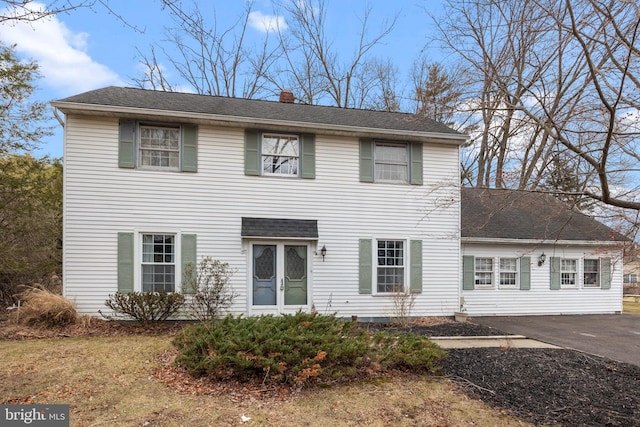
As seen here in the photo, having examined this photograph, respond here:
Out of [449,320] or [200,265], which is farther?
[449,320]

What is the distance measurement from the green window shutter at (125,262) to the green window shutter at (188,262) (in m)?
1.13

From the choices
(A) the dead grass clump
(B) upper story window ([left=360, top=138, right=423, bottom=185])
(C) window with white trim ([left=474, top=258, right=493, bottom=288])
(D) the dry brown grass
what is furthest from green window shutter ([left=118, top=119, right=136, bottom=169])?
(C) window with white trim ([left=474, top=258, right=493, bottom=288])

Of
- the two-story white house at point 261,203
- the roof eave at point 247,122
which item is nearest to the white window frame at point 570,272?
the two-story white house at point 261,203

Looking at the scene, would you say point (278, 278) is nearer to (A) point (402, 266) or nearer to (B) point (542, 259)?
(A) point (402, 266)

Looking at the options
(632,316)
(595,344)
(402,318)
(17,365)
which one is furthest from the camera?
(632,316)

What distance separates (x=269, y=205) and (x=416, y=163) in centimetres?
420

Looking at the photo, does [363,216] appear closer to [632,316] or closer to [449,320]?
[449,320]

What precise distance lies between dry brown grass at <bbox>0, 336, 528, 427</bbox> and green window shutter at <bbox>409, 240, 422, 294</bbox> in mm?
4929

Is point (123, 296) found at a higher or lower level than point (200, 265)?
lower

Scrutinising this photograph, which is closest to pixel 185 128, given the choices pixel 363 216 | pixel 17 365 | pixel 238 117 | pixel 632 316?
pixel 238 117

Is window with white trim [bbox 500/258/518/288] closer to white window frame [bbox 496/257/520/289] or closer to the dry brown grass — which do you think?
white window frame [bbox 496/257/520/289]

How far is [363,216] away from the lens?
10016 millimetres

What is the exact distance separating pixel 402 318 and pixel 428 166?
4188 millimetres

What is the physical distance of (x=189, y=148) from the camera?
30.0 ft
